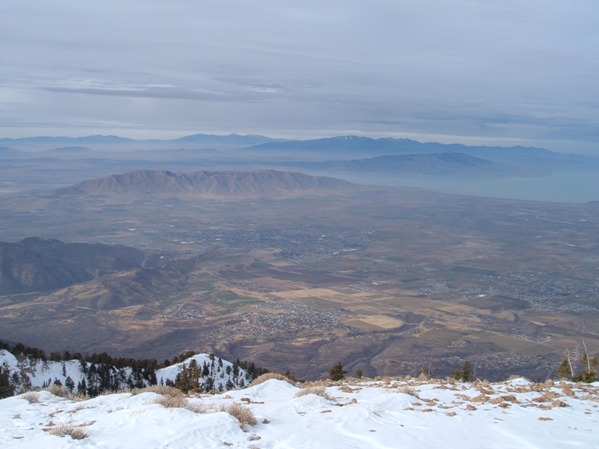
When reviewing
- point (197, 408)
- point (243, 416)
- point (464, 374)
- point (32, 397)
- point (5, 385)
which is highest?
point (243, 416)

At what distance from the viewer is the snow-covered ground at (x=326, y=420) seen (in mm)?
11320

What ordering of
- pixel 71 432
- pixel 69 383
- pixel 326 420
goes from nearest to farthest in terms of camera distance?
pixel 71 432 < pixel 326 420 < pixel 69 383

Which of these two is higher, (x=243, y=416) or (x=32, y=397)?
(x=243, y=416)

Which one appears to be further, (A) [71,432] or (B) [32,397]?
(B) [32,397]

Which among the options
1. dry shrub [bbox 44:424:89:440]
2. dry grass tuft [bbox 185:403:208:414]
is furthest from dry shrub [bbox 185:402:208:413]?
dry shrub [bbox 44:424:89:440]

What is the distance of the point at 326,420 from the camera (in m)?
13.1

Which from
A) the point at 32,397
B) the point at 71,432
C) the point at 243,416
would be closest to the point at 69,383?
the point at 32,397

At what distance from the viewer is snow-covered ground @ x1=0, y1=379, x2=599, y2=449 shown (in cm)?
1132

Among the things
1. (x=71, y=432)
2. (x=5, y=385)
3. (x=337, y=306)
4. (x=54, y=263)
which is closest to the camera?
(x=71, y=432)

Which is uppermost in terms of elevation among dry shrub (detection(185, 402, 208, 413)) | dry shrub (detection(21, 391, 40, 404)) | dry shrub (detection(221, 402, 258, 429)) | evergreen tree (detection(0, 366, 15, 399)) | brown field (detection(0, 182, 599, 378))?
dry shrub (detection(221, 402, 258, 429))

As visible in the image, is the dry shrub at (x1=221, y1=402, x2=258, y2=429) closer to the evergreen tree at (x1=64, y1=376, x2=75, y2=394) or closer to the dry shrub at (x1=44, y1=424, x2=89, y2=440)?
the dry shrub at (x1=44, y1=424, x2=89, y2=440)

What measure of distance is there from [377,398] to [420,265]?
129 meters

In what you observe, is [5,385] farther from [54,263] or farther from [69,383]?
[54,263]

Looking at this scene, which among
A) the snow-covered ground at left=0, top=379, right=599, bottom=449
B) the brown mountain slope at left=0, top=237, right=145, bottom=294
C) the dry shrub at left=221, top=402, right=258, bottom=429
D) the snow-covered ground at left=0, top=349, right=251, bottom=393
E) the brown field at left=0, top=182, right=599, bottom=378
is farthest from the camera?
the brown mountain slope at left=0, top=237, right=145, bottom=294
